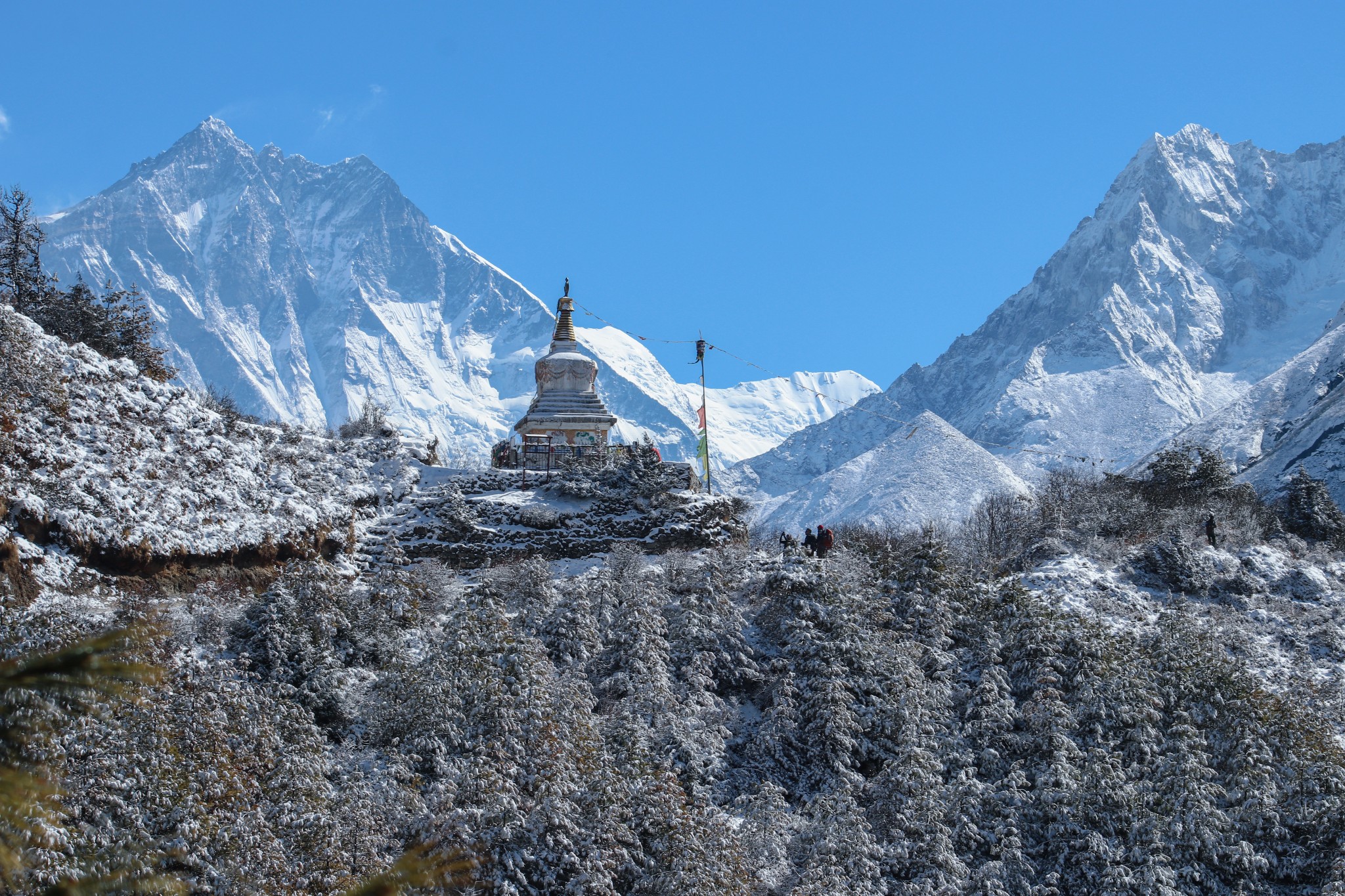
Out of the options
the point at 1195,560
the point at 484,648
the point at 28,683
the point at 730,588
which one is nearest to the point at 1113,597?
the point at 1195,560

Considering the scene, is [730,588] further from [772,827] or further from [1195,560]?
[1195,560]

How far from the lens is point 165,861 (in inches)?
589

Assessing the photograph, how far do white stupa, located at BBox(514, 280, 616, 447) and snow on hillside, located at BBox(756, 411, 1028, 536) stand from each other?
50.3 metres

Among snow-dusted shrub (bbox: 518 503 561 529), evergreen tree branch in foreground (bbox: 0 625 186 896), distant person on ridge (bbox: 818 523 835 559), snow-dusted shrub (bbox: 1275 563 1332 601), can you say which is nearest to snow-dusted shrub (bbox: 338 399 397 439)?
snow-dusted shrub (bbox: 518 503 561 529)

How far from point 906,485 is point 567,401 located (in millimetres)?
73019

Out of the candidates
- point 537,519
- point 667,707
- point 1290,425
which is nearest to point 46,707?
point 667,707

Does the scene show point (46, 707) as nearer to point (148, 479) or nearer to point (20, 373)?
point (148, 479)

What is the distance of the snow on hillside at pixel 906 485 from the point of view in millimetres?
101562

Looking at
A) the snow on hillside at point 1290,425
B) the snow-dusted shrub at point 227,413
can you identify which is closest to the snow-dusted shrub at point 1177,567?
the snow-dusted shrub at point 227,413

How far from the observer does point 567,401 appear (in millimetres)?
41406

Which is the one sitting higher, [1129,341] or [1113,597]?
[1129,341]

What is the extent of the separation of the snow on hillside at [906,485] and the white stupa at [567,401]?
5032 cm

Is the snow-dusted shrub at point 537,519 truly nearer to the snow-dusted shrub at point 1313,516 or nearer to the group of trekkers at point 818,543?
the group of trekkers at point 818,543

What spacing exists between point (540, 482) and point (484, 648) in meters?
12.5
